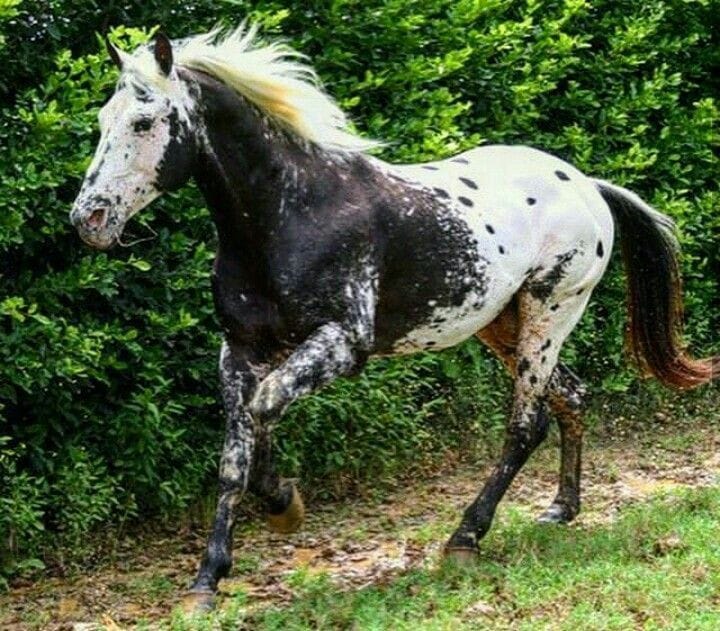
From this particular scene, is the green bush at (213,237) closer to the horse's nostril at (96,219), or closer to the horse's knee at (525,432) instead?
the horse's nostril at (96,219)

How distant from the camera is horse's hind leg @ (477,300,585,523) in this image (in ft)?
20.4

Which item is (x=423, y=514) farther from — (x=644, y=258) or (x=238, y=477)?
(x=238, y=477)

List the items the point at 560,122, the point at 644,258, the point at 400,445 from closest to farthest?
the point at 644,258 < the point at 400,445 < the point at 560,122

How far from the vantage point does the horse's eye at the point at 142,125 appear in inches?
185

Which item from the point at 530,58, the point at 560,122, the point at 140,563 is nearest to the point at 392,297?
the point at 140,563

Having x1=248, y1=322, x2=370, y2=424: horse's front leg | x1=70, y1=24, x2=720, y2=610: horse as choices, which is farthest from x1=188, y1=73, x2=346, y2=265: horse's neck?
x1=248, y1=322, x2=370, y2=424: horse's front leg

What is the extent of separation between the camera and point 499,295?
18.3ft

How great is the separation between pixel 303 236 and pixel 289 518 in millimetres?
1142

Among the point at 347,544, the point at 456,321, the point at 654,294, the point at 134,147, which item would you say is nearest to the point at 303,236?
the point at 134,147

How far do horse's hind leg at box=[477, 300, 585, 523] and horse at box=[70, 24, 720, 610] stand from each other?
32 centimetres

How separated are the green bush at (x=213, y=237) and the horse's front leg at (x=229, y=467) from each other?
76 cm

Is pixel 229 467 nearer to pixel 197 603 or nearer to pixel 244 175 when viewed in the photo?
pixel 197 603

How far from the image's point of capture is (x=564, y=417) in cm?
626

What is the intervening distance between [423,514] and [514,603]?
85.8 inches
